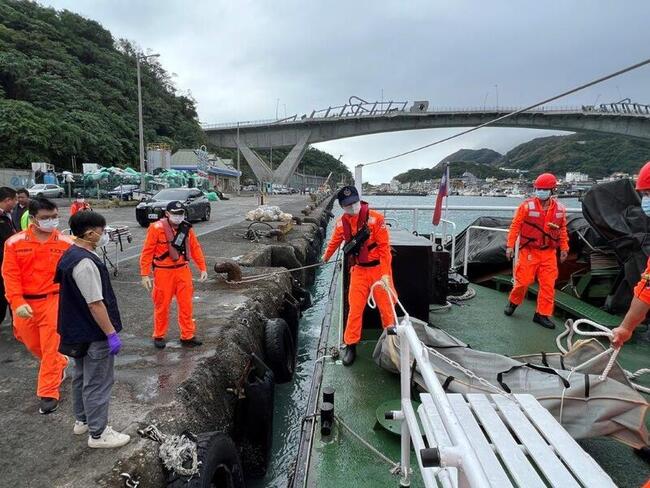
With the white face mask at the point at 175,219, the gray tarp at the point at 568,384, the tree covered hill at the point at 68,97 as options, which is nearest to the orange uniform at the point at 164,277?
the white face mask at the point at 175,219

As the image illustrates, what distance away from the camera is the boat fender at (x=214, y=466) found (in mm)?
2422

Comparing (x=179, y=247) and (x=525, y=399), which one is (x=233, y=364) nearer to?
(x=179, y=247)

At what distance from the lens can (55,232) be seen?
3.59 m

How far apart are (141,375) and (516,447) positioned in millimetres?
3141

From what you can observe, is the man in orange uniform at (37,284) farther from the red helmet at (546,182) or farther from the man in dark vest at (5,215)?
the red helmet at (546,182)

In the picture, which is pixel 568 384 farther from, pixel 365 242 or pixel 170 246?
pixel 170 246

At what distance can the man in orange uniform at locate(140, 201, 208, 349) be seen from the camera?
4.21 m

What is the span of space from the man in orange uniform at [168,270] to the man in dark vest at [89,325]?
1498 mm

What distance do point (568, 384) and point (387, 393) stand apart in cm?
141

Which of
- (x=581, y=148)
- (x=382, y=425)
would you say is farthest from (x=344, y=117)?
(x=382, y=425)

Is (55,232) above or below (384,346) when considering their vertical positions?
above

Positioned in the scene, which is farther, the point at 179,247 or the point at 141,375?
the point at 179,247

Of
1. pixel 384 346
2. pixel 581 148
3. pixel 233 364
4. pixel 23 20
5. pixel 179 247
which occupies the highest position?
pixel 23 20

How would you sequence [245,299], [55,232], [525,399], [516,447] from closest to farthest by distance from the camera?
[516,447] < [525,399] < [55,232] < [245,299]
